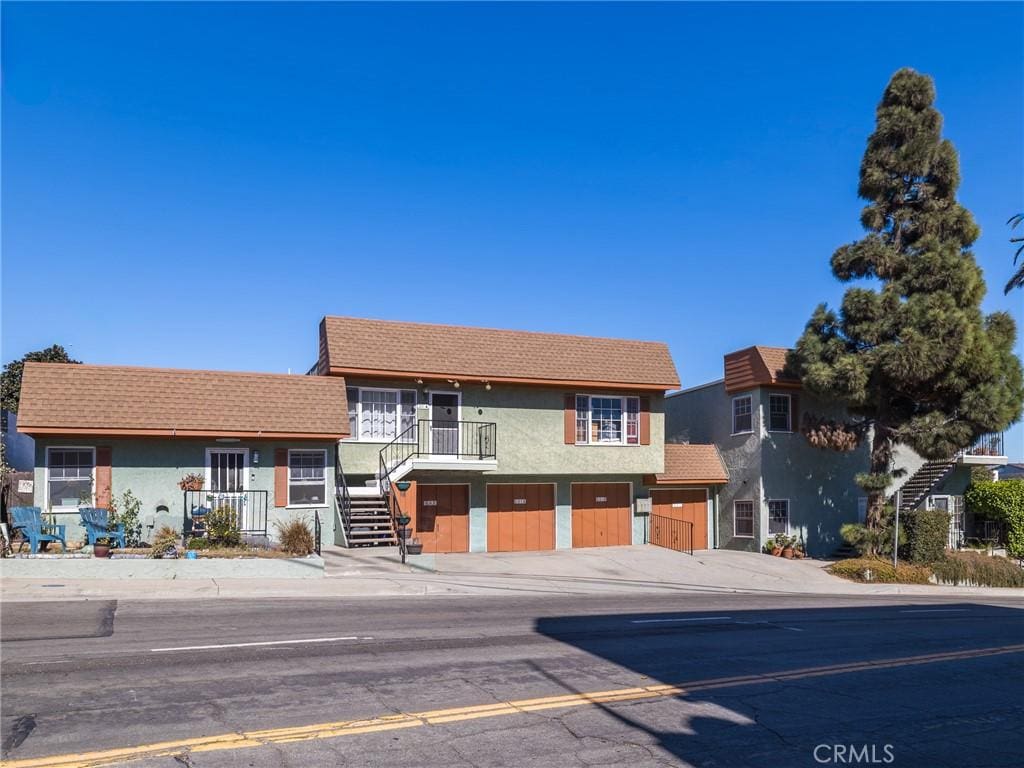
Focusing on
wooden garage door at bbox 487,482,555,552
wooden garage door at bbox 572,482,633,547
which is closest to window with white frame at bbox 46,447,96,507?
wooden garage door at bbox 487,482,555,552

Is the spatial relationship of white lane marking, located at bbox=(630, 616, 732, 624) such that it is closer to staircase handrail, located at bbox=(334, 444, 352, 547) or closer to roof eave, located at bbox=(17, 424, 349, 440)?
staircase handrail, located at bbox=(334, 444, 352, 547)

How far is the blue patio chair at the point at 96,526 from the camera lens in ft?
64.4

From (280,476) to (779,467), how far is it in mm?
16381

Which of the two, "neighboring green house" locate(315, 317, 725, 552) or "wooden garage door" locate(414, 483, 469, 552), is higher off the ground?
"neighboring green house" locate(315, 317, 725, 552)

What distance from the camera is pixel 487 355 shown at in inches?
1069

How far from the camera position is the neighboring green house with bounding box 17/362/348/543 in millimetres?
21031

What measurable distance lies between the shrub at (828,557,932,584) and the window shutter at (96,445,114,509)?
1984 centimetres

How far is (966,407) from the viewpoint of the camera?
88.3ft

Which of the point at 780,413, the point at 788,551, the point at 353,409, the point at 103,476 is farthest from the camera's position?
the point at 780,413

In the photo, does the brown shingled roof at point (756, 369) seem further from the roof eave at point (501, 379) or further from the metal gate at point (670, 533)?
the metal gate at point (670, 533)

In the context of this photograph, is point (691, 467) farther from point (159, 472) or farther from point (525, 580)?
point (159, 472)

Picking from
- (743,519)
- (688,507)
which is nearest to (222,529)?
(688,507)

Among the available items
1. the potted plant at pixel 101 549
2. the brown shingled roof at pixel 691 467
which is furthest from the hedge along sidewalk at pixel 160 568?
the brown shingled roof at pixel 691 467

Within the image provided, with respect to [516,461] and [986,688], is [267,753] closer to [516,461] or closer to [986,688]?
[986,688]
